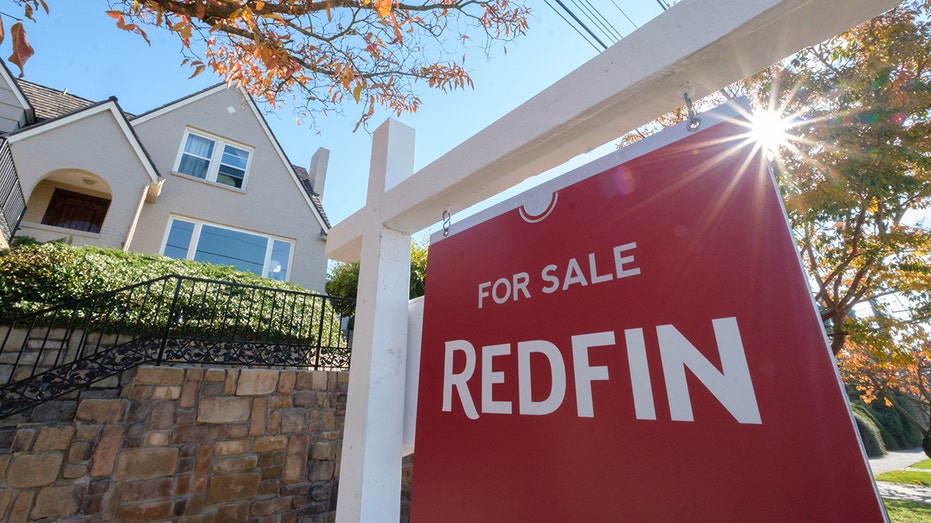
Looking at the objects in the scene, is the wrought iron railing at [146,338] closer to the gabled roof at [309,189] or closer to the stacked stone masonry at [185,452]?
the stacked stone masonry at [185,452]

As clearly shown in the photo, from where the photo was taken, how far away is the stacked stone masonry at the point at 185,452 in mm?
3891

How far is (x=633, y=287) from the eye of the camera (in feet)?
3.10

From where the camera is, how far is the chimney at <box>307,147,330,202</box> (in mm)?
14312

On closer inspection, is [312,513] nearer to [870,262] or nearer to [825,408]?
[825,408]

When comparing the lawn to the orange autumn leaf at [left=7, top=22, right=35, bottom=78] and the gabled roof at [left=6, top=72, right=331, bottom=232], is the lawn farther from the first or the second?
the gabled roof at [left=6, top=72, right=331, bottom=232]

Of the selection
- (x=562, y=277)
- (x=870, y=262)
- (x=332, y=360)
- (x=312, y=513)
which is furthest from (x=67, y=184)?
(x=870, y=262)

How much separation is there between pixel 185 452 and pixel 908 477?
15.4 m

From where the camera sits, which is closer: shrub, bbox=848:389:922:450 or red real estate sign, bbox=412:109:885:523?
red real estate sign, bbox=412:109:885:523

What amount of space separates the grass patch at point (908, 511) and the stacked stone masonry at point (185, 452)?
27.4 ft

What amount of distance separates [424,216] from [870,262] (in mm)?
6857

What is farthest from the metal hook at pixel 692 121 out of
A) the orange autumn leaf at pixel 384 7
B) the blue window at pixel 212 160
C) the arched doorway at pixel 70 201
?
the blue window at pixel 212 160

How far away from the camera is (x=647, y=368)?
88 cm

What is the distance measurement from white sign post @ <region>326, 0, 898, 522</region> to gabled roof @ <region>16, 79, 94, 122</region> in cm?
1303

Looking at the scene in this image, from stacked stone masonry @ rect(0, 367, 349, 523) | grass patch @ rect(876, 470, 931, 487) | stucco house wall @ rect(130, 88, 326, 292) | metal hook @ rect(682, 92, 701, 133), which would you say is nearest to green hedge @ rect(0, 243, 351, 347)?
stacked stone masonry @ rect(0, 367, 349, 523)
